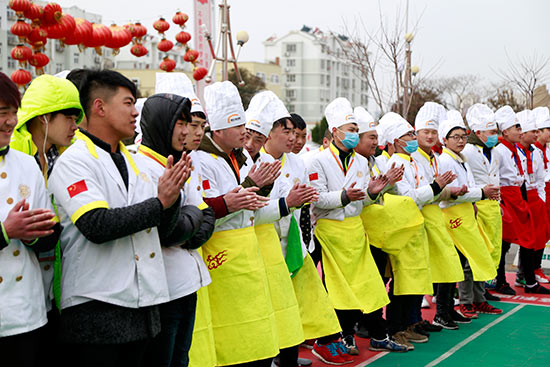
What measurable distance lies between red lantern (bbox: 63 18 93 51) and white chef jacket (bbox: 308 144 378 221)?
8.28m

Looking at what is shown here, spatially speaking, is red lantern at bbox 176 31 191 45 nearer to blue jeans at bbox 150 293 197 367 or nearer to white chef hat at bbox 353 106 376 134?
white chef hat at bbox 353 106 376 134

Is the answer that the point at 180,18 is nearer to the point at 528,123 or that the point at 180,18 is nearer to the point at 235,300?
the point at 528,123

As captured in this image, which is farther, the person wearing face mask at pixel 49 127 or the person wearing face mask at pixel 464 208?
the person wearing face mask at pixel 464 208

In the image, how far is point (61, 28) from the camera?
1190 centimetres

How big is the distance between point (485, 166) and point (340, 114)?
2742mm

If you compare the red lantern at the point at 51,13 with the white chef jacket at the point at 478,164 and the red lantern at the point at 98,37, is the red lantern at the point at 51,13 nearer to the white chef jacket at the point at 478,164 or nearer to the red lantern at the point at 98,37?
the red lantern at the point at 98,37

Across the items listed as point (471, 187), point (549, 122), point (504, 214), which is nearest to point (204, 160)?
point (471, 187)

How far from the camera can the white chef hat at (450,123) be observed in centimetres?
736

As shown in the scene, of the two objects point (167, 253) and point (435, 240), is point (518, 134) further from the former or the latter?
point (167, 253)

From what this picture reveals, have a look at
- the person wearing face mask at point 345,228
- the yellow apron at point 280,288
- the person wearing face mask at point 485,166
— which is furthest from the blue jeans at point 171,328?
the person wearing face mask at point 485,166

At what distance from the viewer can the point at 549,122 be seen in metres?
9.70

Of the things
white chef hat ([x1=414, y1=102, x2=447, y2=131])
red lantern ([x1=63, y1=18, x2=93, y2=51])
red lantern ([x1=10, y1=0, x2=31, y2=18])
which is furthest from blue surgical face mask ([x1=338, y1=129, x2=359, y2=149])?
red lantern ([x1=63, y1=18, x2=93, y2=51])

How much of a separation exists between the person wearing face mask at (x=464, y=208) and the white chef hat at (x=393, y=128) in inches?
33.1

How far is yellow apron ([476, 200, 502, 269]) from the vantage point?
779cm
